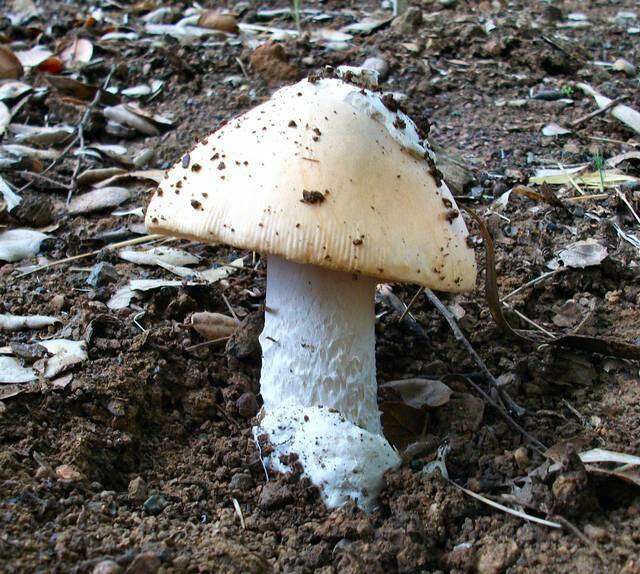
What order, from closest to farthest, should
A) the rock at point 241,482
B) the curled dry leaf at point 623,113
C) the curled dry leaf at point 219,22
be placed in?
1. the rock at point 241,482
2. the curled dry leaf at point 623,113
3. the curled dry leaf at point 219,22

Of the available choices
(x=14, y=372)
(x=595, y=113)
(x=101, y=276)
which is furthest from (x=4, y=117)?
(x=595, y=113)

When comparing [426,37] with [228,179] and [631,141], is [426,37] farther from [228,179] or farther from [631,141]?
[228,179]

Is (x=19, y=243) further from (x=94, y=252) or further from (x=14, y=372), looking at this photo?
(x=14, y=372)

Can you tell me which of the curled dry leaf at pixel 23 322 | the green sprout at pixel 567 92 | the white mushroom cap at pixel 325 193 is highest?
the white mushroom cap at pixel 325 193

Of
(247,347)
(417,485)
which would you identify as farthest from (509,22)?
(417,485)

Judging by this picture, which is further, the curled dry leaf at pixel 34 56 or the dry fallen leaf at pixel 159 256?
the curled dry leaf at pixel 34 56

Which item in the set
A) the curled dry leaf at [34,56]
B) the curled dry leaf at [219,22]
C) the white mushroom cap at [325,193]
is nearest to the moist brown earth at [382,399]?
the white mushroom cap at [325,193]

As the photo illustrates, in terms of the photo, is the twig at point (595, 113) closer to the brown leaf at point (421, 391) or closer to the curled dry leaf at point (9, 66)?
the brown leaf at point (421, 391)
